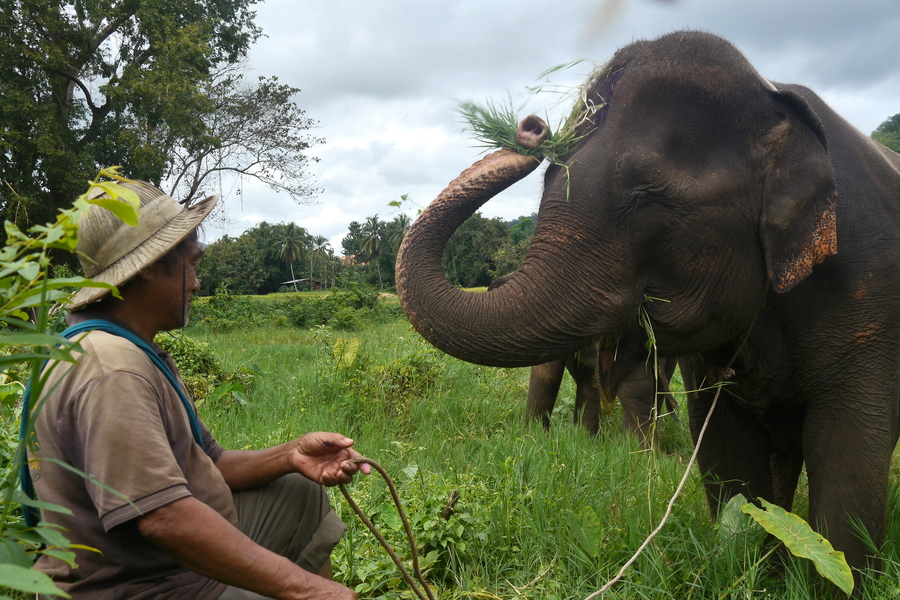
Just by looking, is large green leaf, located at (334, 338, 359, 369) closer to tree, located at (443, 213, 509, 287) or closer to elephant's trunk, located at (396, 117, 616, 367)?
elephant's trunk, located at (396, 117, 616, 367)

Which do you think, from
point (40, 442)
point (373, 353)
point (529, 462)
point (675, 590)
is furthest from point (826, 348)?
point (373, 353)

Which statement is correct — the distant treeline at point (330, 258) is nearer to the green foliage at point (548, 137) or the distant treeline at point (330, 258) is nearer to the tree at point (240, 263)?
the tree at point (240, 263)

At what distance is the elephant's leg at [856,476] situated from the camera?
8.66ft

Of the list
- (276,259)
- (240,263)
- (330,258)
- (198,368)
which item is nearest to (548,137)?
(198,368)

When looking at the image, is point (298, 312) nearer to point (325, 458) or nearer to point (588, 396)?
point (588, 396)

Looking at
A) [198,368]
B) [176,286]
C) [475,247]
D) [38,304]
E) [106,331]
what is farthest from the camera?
[475,247]

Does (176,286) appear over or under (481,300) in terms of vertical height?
over

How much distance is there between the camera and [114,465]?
169 centimetres

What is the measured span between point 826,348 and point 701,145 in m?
0.95

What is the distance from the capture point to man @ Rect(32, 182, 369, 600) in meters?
1.71

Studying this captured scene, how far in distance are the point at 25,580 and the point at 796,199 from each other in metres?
2.48

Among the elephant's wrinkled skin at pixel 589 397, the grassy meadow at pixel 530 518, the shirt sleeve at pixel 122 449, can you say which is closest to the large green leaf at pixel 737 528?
the grassy meadow at pixel 530 518

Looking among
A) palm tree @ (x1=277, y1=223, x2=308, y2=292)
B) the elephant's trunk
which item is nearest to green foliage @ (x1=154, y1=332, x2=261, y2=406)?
the elephant's trunk

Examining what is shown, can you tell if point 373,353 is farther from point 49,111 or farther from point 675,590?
point 49,111
